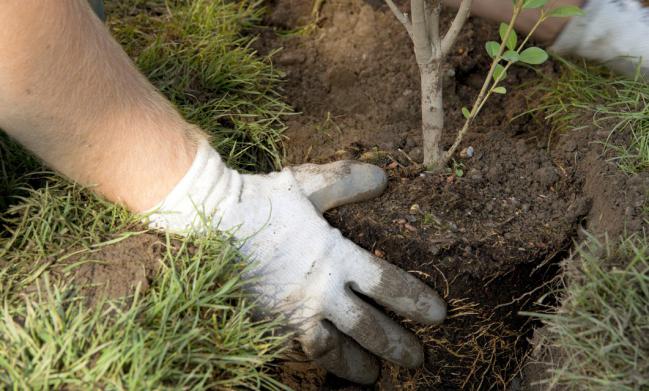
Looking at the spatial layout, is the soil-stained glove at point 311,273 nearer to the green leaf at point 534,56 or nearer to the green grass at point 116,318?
the green grass at point 116,318

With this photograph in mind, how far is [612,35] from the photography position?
209cm

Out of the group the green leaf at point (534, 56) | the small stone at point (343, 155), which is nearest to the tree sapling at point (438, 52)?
the green leaf at point (534, 56)

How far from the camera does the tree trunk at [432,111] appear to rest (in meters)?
1.94

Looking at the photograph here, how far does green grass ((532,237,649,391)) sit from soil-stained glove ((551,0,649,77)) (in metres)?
0.71

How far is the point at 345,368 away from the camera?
185 cm

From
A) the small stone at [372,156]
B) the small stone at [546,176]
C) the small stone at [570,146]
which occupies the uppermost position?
the small stone at [372,156]

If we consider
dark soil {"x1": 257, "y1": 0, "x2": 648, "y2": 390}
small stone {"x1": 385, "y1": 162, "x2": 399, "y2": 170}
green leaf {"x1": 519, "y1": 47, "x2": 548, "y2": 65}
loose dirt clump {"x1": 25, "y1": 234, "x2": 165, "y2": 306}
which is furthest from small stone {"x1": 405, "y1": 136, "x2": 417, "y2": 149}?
loose dirt clump {"x1": 25, "y1": 234, "x2": 165, "y2": 306}

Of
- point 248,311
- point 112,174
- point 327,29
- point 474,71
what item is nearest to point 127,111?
point 112,174

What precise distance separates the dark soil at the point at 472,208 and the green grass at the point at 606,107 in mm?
54

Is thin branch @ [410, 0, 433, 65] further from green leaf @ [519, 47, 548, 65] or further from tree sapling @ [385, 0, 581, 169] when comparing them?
green leaf @ [519, 47, 548, 65]

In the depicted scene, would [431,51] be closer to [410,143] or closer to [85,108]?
[410,143]

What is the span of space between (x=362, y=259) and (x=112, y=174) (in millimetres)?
681

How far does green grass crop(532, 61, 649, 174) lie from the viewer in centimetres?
199

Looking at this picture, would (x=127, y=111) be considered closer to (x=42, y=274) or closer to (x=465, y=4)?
(x=42, y=274)
